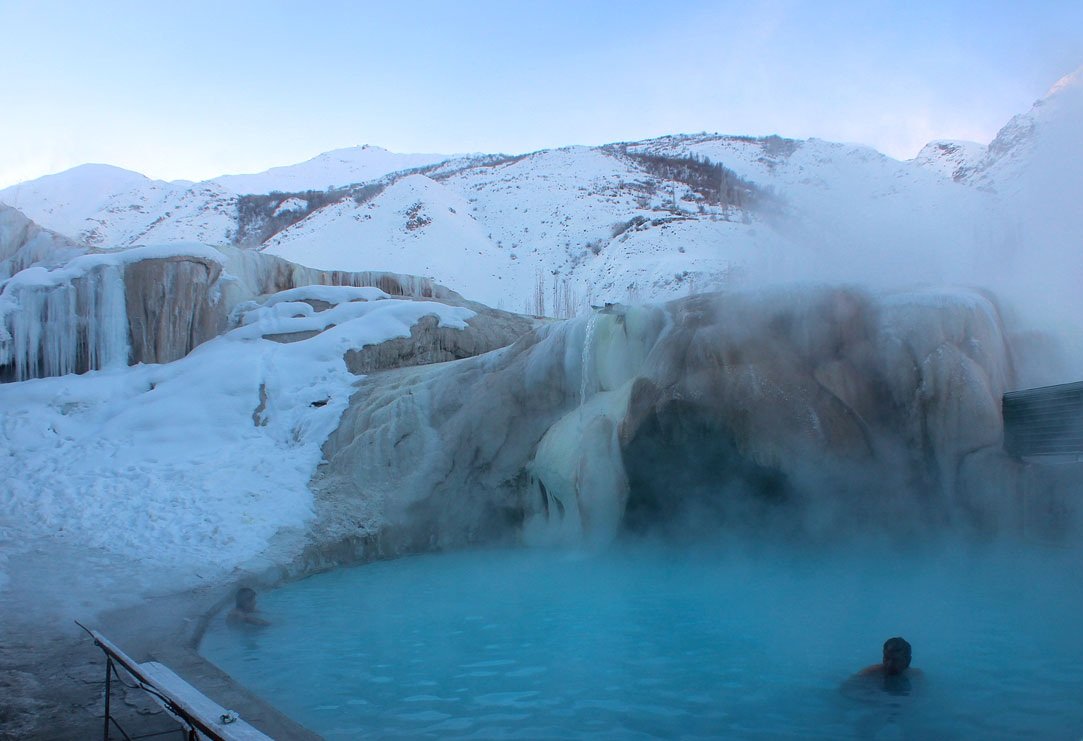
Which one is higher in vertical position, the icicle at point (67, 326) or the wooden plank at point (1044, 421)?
the icicle at point (67, 326)

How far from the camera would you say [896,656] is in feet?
14.9

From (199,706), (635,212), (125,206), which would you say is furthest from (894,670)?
(125,206)

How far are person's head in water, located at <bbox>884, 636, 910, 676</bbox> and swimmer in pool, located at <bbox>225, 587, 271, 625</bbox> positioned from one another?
4.62 m

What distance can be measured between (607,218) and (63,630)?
47456 millimetres

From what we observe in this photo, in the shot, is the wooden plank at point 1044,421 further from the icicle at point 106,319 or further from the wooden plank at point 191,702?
the icicle at point 106,319

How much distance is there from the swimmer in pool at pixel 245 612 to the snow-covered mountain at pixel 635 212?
720cm

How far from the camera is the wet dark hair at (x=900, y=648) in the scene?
4.53m

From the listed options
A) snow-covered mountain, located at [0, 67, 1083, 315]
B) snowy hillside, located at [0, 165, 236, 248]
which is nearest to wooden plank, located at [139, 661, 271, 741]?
snow-covered mountain, located at [0, 67, 1083, 315]

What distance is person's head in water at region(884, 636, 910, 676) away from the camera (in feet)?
14.9

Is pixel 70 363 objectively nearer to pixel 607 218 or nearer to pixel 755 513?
pixel 755 513

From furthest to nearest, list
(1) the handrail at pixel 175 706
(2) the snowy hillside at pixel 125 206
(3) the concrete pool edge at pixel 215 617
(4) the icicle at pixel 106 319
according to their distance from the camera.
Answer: (2) the snowy hillside at pixel 125 206 < (4) the icicle at pixel 106 319 < (3) the concrete pool edge at pixel 215 617 < (1) the handrail at pixel 175 706

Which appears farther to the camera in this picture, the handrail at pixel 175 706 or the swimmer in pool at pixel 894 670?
the swimmer in pool at pixel 894 670

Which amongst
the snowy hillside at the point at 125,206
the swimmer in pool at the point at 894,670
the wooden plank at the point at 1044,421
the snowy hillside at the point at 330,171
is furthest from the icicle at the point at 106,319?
the snowy hillside at the point at 330,171

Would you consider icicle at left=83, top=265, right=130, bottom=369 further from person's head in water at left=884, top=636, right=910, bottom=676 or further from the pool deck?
person's head in water at left=884, top=636, right=910, bottom=676
